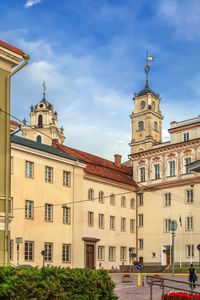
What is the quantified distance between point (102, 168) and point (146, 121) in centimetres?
1930

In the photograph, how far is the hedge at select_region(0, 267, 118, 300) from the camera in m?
9.59

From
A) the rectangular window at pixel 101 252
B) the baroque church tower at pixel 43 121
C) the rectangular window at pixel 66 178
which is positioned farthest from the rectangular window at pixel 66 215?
the baroque church tower at pixel 43 121

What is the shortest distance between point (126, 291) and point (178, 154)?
100 ft

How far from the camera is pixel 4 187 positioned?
1413 centimetres

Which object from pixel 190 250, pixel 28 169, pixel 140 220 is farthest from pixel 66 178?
pixel 190 250

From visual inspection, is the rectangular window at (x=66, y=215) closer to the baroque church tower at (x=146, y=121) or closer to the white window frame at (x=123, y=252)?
the white window frame at (x=123, y=252)

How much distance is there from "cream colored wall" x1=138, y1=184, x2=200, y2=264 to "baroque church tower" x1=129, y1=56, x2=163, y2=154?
13.5 metres

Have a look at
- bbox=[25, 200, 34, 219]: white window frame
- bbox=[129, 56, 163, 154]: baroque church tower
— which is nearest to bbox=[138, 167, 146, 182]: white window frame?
bbox=[129, 56, 163, 154]: baroque church tower

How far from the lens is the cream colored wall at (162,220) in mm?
53344

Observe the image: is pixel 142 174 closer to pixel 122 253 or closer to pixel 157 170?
pixel 157 170

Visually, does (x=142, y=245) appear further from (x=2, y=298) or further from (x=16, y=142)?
(x=2, y=298)

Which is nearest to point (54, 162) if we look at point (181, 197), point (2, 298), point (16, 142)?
point (16, 142)

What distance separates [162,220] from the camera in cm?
5591

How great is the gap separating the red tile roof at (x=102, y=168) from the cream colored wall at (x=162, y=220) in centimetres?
387
